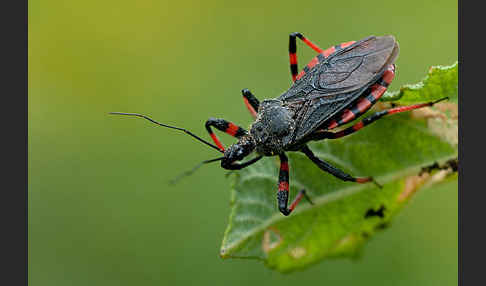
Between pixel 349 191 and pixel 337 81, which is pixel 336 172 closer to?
pixel 349 191

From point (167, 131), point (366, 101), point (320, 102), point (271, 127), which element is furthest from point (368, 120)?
point (167, 131)

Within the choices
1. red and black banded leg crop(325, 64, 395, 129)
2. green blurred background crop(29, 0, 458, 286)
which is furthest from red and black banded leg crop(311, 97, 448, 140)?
green blurred background crop(29, 0, 458, 286)

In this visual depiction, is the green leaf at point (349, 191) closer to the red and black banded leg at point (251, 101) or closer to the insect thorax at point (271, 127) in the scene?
the insect thorax at point (271, 127)

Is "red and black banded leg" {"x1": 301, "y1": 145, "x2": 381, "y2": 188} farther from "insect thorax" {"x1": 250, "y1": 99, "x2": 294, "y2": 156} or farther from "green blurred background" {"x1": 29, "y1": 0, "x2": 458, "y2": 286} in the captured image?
"green blurred background" {"x1": 29, "y1": 0, "x2": 458, "y2": 286}

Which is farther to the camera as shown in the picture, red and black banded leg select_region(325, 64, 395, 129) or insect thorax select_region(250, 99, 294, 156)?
insect thorax select_region(250, 99, 294, 156)

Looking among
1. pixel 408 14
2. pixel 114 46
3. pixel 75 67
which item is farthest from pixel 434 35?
pixel 75 67

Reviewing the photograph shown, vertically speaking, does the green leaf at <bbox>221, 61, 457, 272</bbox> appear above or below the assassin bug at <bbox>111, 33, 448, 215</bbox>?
below

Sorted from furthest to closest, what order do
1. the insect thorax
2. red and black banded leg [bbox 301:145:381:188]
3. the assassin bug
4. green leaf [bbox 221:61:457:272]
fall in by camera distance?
1. the insect thorax
2. the assassin bug
3. red and black banded leg [bbox 301:145:381:188]
4. green leaf [bbox 221:61:457:272]
